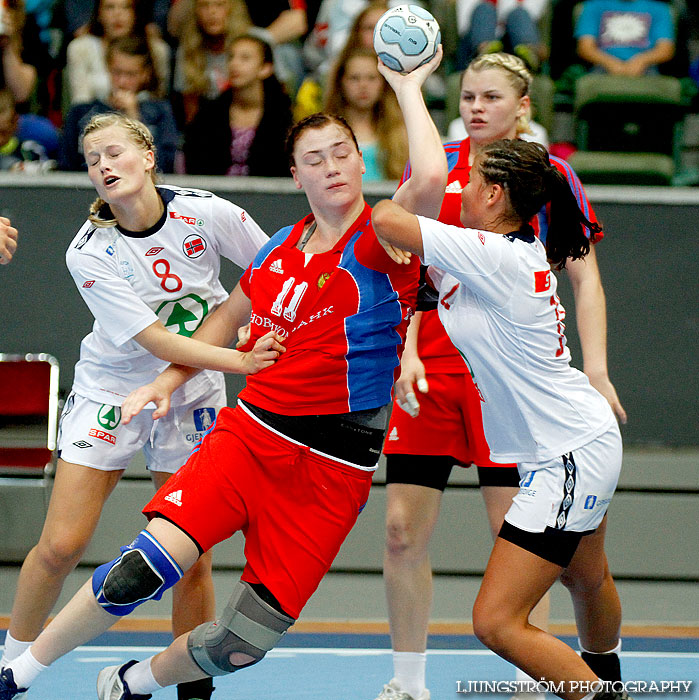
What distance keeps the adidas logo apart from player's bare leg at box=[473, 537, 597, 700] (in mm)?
822

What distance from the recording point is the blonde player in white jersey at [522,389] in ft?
8.82

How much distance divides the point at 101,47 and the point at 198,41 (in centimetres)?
58

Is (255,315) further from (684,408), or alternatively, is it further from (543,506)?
(684,408)

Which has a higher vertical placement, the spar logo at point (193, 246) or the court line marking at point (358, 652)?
the spar logo at point (193, 246)

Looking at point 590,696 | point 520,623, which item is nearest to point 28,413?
point 520,623

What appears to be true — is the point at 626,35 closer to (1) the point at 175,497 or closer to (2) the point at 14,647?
(1) the point at 175,497

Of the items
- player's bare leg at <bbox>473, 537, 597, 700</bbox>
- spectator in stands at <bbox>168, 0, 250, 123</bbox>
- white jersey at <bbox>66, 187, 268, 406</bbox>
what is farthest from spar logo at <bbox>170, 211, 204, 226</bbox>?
spectator in stands at <bbox>168, 0, 250, 123</bbox>

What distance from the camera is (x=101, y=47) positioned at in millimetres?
6238

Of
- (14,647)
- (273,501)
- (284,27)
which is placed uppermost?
(284,27)

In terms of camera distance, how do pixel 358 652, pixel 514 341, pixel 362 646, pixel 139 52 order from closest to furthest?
pixel 514 341 < pixel 358 652 < pixel 362 646 < pixel 139 52

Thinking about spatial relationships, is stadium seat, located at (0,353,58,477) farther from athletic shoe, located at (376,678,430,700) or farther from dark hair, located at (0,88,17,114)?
athletic shoe, located at (376,678,430,700)

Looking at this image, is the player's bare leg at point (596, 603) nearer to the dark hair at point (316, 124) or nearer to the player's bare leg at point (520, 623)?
the player's bare leg at point (520, 623)

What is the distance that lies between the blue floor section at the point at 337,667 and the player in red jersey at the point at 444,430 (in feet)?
1.38

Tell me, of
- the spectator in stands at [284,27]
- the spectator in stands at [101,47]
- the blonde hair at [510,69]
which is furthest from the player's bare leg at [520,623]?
the spectator in stands at [284,27]
